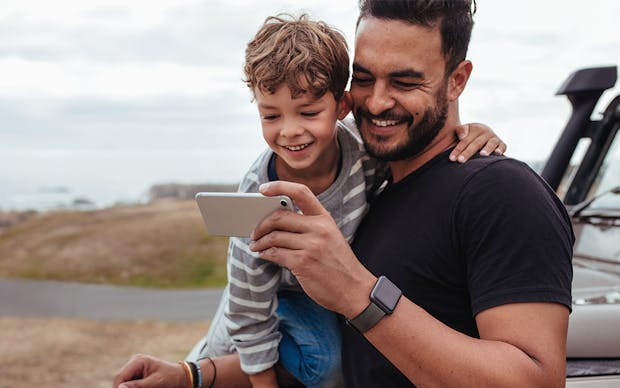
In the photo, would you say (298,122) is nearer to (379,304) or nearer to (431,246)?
(431,246)

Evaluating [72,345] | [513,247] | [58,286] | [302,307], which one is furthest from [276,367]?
[58,286]

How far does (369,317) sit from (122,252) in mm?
13177

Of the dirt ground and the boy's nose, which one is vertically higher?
the boy's nose

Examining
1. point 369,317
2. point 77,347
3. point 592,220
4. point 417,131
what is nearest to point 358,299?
point 369,317

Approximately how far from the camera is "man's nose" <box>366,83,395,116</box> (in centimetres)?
197

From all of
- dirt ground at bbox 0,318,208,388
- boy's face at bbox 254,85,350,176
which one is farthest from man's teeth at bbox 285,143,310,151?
dirt ground at bbox 0,318,208,388

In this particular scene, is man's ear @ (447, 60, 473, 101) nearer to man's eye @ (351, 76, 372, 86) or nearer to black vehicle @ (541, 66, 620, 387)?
man's eye @ (351, 76, 372, 86)

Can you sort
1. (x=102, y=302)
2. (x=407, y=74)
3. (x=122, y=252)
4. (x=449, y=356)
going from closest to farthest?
(x=449, y=356)
(x=407, y=74)
(x=102, y=302)
(x=122, y=252)

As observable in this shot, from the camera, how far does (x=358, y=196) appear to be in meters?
2.26

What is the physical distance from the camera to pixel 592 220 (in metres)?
3.46

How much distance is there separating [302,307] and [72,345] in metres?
8.01

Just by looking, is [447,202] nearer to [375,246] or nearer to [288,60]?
[375,246]

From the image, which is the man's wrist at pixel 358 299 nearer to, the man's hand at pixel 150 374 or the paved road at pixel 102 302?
the man's hand at pixel 150 374

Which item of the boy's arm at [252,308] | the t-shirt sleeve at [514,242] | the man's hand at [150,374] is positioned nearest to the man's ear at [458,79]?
the t-shirt sleeve at [514,242]
